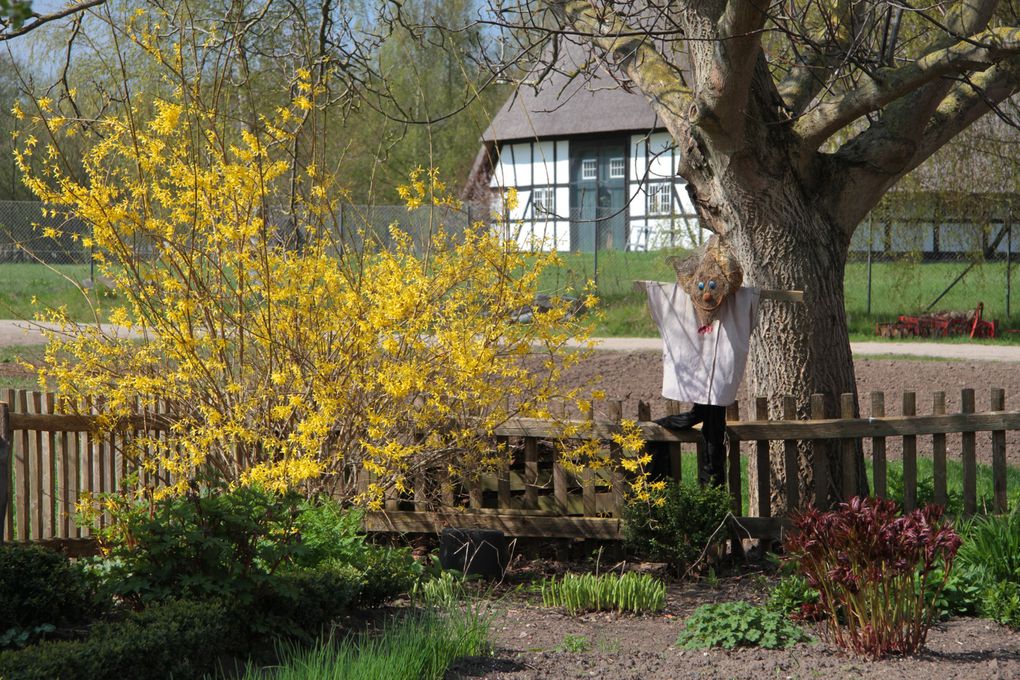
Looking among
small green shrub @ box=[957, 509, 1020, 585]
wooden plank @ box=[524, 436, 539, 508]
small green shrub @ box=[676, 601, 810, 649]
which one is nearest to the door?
wooden plank @ box=[524, 436, 539, 508]

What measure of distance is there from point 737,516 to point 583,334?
147cm

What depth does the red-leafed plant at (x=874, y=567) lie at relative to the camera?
4023mm

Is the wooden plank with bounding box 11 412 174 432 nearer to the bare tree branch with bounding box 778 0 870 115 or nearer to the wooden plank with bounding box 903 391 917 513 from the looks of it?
the wooden plank with bounding box 903 391 917 513

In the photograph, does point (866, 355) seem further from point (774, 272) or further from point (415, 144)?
point (415, 144)

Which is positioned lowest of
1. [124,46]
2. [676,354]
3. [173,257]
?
[676,354]

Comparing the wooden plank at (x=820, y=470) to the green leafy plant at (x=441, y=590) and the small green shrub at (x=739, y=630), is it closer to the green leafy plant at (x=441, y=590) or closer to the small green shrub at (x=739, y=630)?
the small green shrub at (x=739, y=630)

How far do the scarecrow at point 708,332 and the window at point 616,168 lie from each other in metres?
26.7

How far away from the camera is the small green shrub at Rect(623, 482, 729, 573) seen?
5.67 m

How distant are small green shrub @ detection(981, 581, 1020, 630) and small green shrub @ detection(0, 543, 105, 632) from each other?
143 inches

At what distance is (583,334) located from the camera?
5.45 meters

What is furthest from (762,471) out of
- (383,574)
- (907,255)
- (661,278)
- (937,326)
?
(661,278)

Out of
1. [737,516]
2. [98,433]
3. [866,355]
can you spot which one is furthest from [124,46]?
[737,516]

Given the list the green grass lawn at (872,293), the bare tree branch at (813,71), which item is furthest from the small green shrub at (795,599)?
the green grass lawn at (872,293)

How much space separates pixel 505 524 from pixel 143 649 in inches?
112
